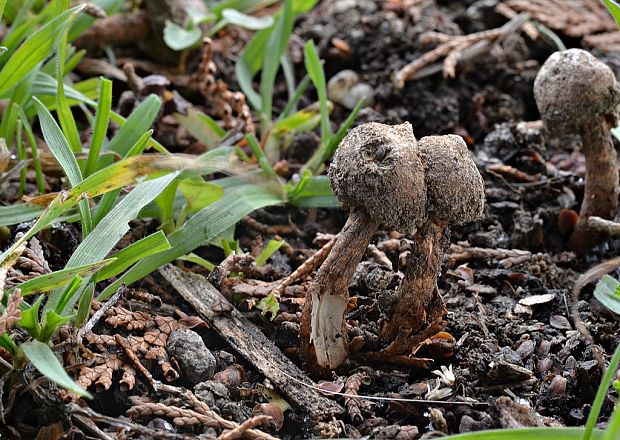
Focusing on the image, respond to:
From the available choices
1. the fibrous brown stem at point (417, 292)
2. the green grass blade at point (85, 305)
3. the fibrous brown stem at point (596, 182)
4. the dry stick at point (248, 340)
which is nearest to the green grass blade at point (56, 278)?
the green grass blade at point (85, 305)

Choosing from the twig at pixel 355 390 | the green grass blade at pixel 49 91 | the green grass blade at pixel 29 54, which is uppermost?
the green grass blade at pixel 29 54

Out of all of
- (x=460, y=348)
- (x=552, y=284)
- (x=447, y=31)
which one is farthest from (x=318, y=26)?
(x=460, y=348)

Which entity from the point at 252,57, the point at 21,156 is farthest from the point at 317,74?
the point at 21,156

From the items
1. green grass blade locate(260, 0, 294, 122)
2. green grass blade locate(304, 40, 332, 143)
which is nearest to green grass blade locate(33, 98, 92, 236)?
green grass blade locate(304, 40, 332, 143)

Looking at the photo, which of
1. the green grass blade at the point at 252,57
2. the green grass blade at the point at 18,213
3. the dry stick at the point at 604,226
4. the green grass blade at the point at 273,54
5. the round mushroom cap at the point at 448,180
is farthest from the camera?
the green grass blade at the point at 252,57

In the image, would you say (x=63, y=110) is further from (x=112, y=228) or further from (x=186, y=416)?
(x=186, y=416)

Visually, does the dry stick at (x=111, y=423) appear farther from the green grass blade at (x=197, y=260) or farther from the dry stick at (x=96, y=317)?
the green grass blade at (x=197, y=260)
